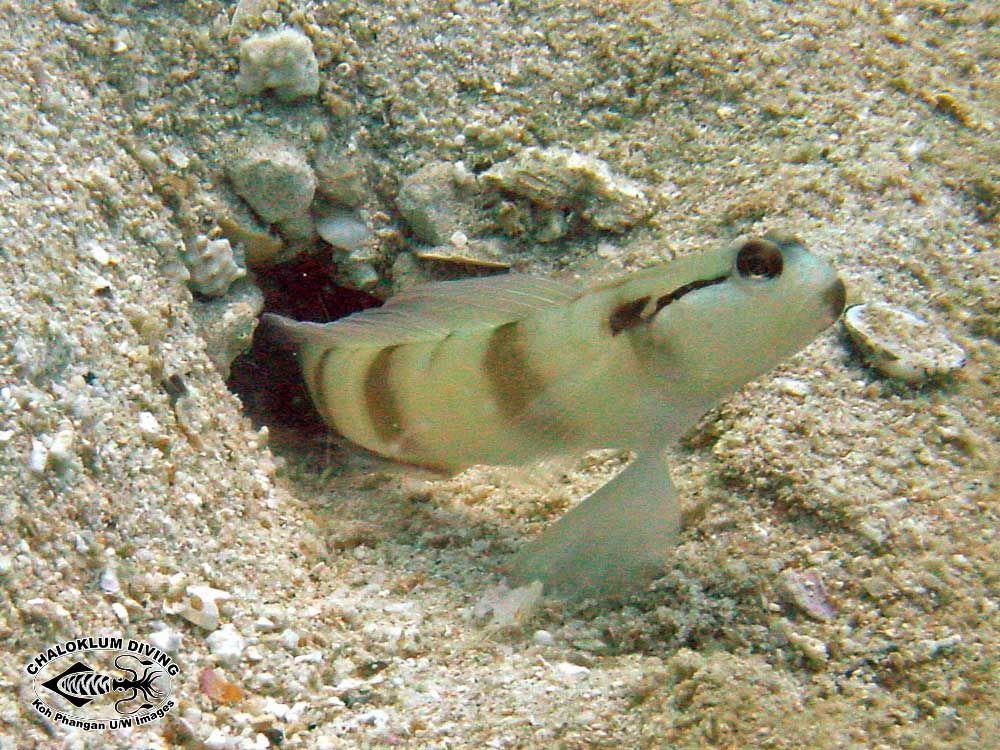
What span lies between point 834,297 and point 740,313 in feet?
0.64

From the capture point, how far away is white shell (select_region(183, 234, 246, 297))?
2.51m

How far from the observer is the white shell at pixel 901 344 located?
221 cm

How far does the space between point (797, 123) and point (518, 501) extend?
165cm

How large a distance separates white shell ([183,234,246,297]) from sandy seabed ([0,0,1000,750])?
0.10 m

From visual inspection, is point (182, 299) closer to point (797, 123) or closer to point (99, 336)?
point (99, 336)

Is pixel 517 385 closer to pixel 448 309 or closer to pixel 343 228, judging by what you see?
pixel 448 309

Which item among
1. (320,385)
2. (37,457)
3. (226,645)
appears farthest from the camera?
(320,385)

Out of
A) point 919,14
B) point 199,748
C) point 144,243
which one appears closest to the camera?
point 199,748

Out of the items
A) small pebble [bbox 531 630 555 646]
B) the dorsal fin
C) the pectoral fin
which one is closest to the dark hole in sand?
the dorsal fin

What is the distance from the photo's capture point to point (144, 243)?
2.27 m

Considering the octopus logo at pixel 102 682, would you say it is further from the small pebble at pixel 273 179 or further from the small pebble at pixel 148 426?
the small pebble at pixel 273 179

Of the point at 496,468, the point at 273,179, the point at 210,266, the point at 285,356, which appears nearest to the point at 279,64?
the point at 273,179

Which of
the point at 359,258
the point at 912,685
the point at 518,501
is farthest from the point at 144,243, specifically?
the point at 912,685

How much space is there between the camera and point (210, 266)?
254 cm
